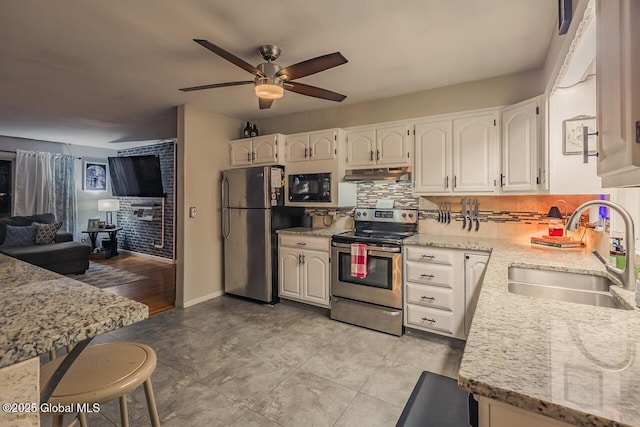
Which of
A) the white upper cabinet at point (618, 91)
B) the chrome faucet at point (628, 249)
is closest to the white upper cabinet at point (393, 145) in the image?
the chrome faucet at point (628, 249)

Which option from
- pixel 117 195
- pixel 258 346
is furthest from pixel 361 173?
pixel 117 195

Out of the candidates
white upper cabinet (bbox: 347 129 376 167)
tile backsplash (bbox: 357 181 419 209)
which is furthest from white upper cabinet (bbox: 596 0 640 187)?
white upper cabinet (bbox: 347 129 376 167)

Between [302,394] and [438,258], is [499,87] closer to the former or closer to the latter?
[438,258]

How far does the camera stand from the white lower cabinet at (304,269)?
10.9 feet

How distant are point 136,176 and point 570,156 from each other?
688 cm

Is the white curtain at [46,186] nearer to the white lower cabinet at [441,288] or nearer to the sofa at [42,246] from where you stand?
the sofa at [42,246]

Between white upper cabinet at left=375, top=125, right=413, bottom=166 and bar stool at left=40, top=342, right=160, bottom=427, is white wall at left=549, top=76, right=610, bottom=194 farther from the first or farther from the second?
bar stool at left=40, top=342, right=160, bottom=427

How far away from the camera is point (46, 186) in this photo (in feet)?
19.5

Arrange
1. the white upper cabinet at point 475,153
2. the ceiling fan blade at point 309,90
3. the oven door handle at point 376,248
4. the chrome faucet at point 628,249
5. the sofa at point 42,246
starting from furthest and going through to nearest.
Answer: the sofa at point 42,246 → the oven door handle at point 376,248 → the white upper cabinet at point 475,153 → the ceiling fan blade at point 309,90 → the chrome faucet at point 628,249

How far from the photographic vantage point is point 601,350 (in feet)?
2.58

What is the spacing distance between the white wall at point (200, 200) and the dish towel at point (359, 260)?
198 centimetres

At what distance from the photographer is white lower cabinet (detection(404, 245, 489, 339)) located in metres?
2.59

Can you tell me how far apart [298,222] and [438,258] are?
1.96 m

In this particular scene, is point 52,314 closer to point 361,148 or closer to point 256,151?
point 361,148
